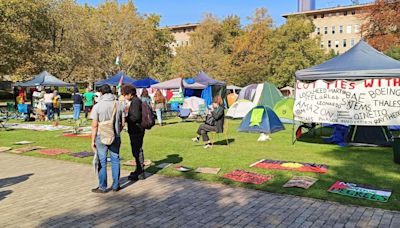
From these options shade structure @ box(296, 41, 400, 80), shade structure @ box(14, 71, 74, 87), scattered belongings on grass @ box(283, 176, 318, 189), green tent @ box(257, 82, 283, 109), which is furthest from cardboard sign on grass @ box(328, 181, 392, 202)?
shade structure @ box(14, 71, 74, 87)

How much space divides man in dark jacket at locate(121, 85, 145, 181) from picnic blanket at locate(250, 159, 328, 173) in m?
2.50

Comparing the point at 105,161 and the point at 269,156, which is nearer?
the point at 105,161

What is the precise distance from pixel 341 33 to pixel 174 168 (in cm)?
8712

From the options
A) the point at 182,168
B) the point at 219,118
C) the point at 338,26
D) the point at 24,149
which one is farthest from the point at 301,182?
the point at 338,26

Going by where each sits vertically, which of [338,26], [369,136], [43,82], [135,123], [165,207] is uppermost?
[338,26]

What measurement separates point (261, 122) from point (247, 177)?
677 centimetres

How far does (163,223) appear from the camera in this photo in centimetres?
479

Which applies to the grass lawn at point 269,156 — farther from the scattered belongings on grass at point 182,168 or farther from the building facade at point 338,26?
the building facade at point 338,26

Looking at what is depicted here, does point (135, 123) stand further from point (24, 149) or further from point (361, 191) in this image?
point (24, 149)

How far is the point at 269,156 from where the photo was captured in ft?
30.3

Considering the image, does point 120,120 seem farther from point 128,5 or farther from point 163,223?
point 128,5

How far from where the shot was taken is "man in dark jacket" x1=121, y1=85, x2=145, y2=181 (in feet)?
22.7

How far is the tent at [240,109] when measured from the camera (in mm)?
19703

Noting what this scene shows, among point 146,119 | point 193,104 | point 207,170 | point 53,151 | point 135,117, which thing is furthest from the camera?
point 193,104
